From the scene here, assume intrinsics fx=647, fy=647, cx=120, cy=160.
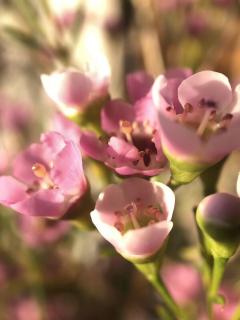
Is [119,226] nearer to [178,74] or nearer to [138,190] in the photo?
[138,190]

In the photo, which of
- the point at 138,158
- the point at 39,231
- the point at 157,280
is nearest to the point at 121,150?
the point at 138,158

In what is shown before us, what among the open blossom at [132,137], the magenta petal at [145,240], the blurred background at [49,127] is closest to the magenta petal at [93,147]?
the open blossom at [132,137]

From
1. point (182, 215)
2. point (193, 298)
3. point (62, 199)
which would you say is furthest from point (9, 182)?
point (182, 215)

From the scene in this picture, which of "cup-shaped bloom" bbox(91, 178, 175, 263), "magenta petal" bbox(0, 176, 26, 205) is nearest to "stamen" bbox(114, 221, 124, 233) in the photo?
"cup-shaped bloom" bbox(91, 178, 175, 263)

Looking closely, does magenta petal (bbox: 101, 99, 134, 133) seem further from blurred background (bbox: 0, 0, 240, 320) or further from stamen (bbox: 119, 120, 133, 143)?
blurred background (bbox: 0, 0, 240, 320)

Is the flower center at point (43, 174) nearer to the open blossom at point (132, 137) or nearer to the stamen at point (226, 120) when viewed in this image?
the open blossom at point (132, 137)

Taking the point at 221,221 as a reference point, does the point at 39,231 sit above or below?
below
